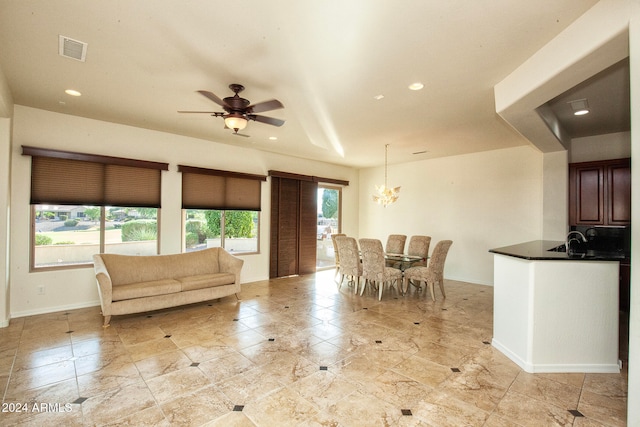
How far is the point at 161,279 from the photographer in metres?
4.89

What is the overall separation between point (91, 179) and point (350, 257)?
179 inches

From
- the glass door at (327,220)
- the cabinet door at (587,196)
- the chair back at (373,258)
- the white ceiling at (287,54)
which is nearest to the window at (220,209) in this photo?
the white ceiling at (287,54)

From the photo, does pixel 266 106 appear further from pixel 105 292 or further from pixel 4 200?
pixel 4 200

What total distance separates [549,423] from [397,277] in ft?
11.2

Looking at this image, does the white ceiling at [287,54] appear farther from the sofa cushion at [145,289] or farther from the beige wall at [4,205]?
the sofa cushion at [145,289]

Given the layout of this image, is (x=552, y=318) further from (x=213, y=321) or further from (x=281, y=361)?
(x=213, y=321)

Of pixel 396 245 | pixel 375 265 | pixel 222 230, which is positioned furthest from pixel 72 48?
pixel 396 245

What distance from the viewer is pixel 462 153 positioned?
699 cm

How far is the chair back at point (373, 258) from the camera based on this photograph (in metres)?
5.41

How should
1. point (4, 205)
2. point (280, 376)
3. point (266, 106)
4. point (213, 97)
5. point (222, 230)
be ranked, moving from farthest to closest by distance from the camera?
point (222, 230), point (4, 205), point (266, 106), point (213, 97), point (280, 376)

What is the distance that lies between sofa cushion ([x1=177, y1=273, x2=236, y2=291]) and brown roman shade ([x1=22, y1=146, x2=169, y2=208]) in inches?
62.9

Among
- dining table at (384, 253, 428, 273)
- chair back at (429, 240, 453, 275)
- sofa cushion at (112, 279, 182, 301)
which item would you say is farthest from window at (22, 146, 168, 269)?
chair back at (429, 240, 453, 275)

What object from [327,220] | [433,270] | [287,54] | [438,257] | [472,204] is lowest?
[433,270]

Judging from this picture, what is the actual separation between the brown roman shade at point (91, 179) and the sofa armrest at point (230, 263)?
1.46 meters
